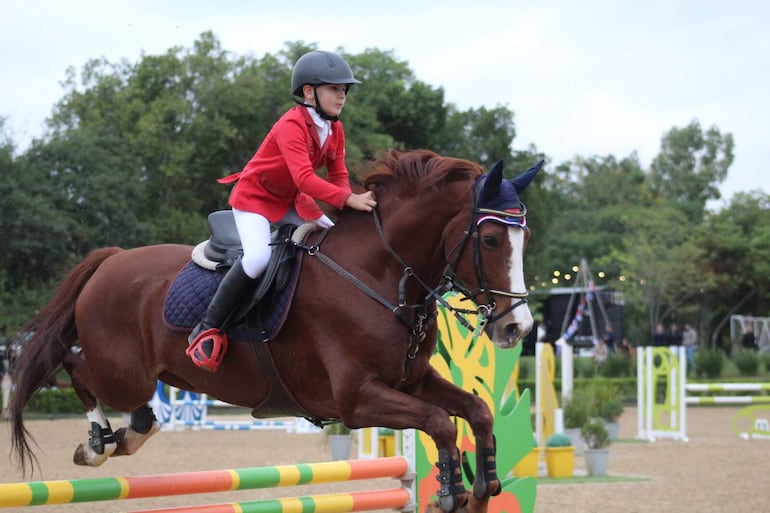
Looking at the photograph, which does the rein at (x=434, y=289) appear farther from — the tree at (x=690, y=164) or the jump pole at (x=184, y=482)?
the tree at (x=690, y=164)

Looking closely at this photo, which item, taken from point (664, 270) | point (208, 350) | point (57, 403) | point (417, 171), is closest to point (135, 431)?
point (208, 350)

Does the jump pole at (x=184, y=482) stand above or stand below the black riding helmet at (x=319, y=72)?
below

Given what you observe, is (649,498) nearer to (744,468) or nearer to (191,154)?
(744,468)

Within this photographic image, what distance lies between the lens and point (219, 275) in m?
5.91

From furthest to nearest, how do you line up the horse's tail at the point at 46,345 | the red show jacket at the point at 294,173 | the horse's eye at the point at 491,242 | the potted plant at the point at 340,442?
the potted plant at the point at 340,442, the horse's tail at the point at 46,345, the red show jacket at the point at 294,173, the horse's eye at the point at 491,242

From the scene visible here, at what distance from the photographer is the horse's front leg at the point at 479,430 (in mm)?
5195

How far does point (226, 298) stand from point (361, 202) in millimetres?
888

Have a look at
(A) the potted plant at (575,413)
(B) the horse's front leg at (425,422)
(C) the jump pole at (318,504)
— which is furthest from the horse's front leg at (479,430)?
(A) the potted plant at (575,413)

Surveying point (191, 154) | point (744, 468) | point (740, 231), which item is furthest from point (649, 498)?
point (740, 231)

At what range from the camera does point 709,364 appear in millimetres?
29016

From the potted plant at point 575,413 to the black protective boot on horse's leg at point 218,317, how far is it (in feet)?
33.7

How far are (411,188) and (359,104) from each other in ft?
110

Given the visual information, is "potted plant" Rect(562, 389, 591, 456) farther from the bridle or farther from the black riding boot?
the black riding boot

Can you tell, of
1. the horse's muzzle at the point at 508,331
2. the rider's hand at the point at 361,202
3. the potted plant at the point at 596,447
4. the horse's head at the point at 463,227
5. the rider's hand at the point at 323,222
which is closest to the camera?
the horse's muzzle at the point at 508,331
